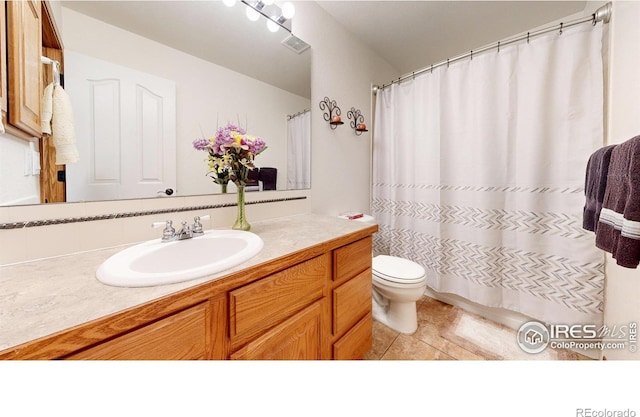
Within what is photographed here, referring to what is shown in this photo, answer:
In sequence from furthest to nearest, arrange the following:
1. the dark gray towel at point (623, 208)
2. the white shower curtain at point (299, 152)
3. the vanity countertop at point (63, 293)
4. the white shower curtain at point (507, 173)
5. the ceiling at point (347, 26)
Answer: the white shower curtain at point (299, 152)
the white shower curtain at point (507, 173)
the ceiling at point (347, 26)
the dark gray towel at point (623, 208)
the vanity countertop at point (63, 293)

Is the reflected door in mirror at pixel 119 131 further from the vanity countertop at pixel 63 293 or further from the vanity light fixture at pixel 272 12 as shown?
the vanity light fixture at pixel 272 12

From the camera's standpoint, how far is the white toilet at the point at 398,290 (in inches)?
54.9

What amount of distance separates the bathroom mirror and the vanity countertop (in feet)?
0.81

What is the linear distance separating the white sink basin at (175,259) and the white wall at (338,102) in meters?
0.83

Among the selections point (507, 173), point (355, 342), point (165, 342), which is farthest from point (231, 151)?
point (507, 173)

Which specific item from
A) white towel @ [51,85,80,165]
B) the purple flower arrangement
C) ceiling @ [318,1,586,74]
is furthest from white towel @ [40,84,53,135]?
ceiling @ [318,1,586,74]

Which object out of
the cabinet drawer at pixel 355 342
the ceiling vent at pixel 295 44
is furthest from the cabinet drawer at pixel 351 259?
the ceiling vent at pixel 295 44

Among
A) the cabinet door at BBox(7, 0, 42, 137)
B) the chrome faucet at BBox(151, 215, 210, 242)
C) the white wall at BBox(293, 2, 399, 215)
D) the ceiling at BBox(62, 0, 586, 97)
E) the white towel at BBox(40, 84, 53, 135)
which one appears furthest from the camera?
the white wall at BBox(293, 2, 399, 215)

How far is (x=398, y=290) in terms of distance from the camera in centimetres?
140

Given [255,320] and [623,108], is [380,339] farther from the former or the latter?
[623,108]

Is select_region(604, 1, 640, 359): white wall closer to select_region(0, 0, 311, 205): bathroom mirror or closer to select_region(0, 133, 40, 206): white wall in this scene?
select_region(0, 0, 311, 205): bathroom mirror

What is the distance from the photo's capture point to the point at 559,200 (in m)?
1.27

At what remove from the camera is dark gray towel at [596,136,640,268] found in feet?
1.69
